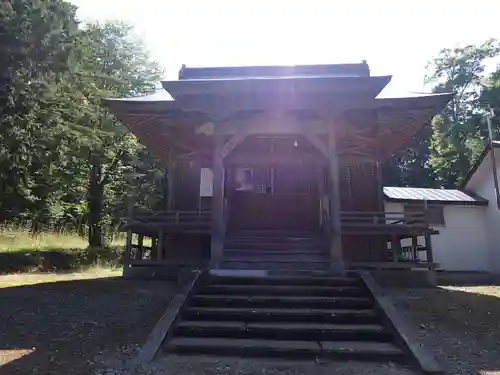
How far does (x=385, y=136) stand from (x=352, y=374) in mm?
7669

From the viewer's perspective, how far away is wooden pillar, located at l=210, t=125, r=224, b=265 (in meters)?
7.66

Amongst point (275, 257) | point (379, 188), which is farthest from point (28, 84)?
point (379, 188)

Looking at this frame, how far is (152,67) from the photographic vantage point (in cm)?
2725

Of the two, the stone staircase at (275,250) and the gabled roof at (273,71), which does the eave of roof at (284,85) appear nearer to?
the gabled roof at (273,71)

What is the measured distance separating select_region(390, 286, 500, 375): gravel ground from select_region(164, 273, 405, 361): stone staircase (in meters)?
0.56

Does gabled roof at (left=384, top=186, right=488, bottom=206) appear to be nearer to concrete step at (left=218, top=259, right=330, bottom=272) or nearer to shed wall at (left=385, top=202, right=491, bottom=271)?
shed wall at (left=385, top=202, right=491, bottom=271)

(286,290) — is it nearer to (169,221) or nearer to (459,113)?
(169,221)

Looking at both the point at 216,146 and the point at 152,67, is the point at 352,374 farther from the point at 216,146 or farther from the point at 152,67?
the point at 152,67

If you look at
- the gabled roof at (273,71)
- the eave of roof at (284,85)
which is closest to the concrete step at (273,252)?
the eave of roof at (284,85)

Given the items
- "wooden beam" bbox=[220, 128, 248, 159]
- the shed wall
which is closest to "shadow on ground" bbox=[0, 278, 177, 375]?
"wooden beam" bbox=[220, 128, 248, 159]

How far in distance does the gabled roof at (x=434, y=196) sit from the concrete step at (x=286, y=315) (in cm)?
1321

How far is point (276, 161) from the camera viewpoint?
35.8 ft

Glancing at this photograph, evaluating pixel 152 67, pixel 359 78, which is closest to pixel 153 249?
pixel 359 78

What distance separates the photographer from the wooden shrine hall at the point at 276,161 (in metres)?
7.92
